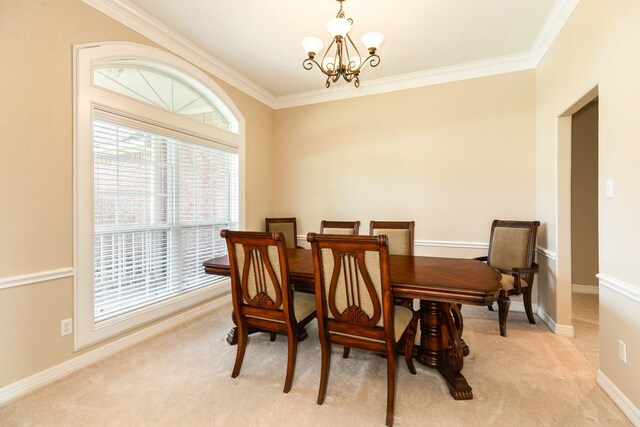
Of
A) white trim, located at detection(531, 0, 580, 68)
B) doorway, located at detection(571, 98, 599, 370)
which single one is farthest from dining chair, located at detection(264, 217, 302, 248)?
doorway, located at detection(571, 98, 599, 370)

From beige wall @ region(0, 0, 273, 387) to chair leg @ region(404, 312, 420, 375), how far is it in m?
2.43

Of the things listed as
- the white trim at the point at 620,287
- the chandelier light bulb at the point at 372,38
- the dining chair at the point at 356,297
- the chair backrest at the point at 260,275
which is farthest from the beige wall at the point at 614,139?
the chair backrest at the point at 260,275

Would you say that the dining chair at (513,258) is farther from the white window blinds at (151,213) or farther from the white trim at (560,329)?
the white window blinds at (151,213)

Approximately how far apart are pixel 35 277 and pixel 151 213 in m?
0.98

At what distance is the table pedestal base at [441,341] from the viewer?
1.93 m

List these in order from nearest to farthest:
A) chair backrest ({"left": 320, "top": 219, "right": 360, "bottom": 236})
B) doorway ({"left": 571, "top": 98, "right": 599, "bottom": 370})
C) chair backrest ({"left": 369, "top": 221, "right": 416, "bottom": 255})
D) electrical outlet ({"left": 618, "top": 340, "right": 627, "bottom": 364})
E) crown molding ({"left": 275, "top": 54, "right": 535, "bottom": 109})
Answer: electrical outlet ({"left": 618, "top": 340, "right": 627, "bottom": 364}), chair backrest ({"left": 369, "top": 221, "right": 416, "bottom": 255}), chair backrest ({"left": 320, "top": 219, "right": 360, "bottom": 236}), crown molding ({"left": 275, "top": 54, "right": 535, "bottom": 109}), doorway ({"left": 571, "top": 98, "right": 599, "bottom": 370})

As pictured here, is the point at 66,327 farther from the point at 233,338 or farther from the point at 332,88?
the point at 332,88

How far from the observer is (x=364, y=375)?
6.59 ft

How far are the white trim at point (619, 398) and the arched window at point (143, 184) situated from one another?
11.3 ft

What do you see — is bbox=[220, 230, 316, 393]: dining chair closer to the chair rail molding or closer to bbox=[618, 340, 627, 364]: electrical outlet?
bbox=[618, 340, 627, 364]: electrical outlet

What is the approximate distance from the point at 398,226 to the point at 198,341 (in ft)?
7.04

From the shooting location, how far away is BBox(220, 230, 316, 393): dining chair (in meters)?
1.80

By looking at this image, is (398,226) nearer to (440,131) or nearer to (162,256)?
(440,131)

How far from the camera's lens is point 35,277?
1889 millimetres
